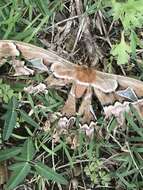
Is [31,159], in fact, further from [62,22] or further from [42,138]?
[62,22]

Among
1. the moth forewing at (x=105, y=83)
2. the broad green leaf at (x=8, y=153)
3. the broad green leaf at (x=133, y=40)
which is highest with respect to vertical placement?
the broad green leaf at (x=133, y=40)

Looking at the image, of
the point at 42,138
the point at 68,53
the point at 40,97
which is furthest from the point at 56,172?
the point at 68,53

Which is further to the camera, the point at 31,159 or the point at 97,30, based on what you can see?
the point at 97,30

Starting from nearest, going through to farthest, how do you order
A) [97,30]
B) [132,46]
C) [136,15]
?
[136,15], [132,46], [97,30]

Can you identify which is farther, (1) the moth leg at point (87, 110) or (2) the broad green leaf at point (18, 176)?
(1) the moth leg at point (87, 110)

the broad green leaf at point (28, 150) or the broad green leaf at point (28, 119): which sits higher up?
the broad green leaf at point (28, 119)

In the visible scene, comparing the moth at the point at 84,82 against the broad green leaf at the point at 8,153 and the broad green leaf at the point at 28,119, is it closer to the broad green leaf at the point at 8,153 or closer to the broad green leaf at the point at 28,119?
the broad green leaf at the point at 28,119

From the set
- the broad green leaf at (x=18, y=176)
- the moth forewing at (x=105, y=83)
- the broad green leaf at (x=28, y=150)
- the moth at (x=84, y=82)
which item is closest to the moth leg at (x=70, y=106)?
the moth at (x=84, y=82)
